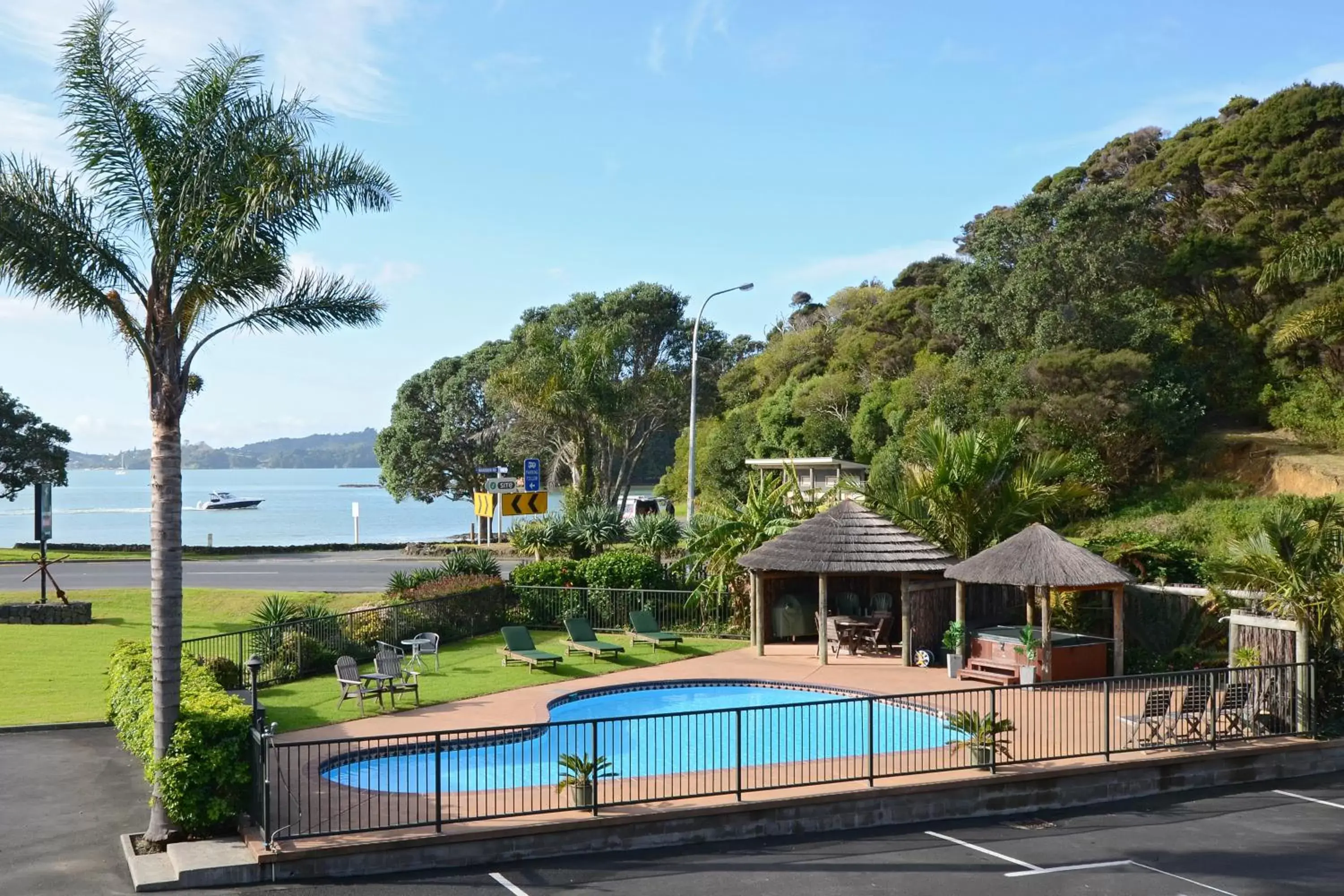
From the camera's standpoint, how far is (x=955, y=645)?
Answer: 21.9 meters

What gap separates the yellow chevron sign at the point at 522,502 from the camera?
85.3 ft

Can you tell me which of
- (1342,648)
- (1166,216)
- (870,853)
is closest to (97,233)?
(870,853)

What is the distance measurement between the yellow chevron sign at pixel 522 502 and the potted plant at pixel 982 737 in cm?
1366

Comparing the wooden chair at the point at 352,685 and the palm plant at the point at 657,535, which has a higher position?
the palm plant at the point at 657,535

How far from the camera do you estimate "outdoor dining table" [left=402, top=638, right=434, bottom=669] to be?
69.9ft

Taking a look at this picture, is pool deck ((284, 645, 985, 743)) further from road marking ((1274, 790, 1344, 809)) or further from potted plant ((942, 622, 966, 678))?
road marking ((1274, 790, 1344, 809))

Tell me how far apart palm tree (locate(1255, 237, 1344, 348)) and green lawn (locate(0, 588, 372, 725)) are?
1020 inches

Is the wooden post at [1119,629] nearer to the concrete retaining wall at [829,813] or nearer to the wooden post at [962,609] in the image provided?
the wooden post at [962,609]

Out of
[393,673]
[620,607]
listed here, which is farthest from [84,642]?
[620,607]

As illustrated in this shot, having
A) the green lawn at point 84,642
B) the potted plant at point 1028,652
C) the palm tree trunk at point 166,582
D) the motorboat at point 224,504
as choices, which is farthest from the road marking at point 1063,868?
the motorboat at point 224,504

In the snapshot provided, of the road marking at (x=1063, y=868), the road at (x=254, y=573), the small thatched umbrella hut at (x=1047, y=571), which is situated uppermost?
the small thatched umbrella hut at (x=1047, y=571)

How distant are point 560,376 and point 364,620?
1969 cm

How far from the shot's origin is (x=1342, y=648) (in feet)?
54.8

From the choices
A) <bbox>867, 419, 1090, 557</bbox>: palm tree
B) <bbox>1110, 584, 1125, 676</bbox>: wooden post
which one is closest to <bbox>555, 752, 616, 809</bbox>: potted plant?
<bbox>1110, 584, 1125, 676</bbox>: wooden post
